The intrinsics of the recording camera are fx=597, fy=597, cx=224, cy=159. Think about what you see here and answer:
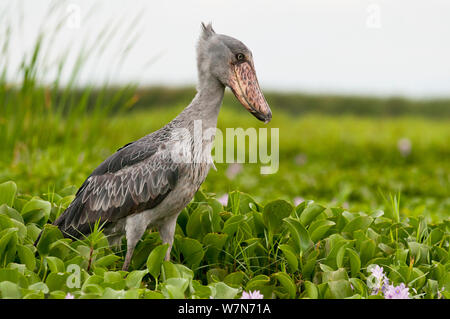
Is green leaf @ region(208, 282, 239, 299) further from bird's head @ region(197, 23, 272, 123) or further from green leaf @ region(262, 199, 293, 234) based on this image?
bird's head @ region(197, 23, 272, 123)

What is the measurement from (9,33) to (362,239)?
16.8 ft

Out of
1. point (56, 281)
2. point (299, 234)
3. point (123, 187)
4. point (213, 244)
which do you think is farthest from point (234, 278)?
point (56, 281)

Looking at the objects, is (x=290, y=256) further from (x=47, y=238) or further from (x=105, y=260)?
(x=47, y=238)

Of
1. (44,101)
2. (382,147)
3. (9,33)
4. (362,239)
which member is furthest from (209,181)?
(362,239)

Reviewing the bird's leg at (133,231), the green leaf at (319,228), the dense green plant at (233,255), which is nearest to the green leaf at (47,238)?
the dense green plant at (233,255)

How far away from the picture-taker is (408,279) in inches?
135

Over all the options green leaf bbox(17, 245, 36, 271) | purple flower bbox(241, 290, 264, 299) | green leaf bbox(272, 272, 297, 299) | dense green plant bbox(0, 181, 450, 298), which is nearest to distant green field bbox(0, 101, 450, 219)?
dense green plant bbox(0, 181, 450, 298)

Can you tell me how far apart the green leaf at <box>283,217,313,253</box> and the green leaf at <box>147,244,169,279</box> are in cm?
76

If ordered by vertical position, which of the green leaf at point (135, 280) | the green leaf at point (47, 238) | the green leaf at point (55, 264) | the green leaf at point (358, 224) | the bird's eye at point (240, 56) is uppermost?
the bird's eye at point (240, 56)

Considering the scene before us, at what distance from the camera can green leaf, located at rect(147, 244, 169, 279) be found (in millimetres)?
3299

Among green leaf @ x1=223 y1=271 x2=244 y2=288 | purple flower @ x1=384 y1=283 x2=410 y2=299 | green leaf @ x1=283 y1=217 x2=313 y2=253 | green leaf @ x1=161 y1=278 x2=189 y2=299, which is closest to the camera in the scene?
green leaf @ x1=161 y1=278 x2=189 y2=299

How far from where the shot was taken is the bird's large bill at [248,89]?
3.46 m

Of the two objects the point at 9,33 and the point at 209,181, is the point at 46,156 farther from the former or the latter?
the point at 209,181

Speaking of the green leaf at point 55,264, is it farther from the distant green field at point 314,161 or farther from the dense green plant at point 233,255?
the distant green field at point 314,161
